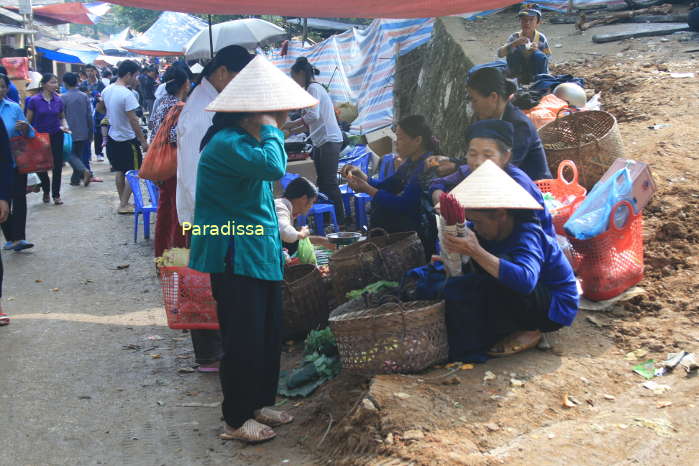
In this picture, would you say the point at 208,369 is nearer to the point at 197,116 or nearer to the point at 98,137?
the point at 197,116

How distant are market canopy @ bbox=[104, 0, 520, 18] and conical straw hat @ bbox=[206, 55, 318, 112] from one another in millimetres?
2468

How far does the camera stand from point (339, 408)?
13.3 ft

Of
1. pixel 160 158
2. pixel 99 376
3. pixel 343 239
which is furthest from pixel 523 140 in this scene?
pixel 99 376

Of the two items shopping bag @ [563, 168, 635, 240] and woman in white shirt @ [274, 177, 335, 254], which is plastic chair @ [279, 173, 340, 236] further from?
shopping bag @ [563, 168, 635, 240]

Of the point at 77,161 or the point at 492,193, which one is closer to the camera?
the point at 492,193

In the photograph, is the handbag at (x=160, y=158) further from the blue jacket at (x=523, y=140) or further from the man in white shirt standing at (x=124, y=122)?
the man in white shirt standing at (x=124, y=122)

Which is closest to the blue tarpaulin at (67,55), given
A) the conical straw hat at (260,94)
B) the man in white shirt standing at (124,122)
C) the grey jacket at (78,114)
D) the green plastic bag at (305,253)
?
the grey jacket at (78,114)

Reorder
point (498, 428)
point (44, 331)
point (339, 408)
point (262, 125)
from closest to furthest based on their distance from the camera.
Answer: point (498, 428), point (262, 125), point (339, 408), point (44, 331)

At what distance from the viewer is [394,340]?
13.1 feet

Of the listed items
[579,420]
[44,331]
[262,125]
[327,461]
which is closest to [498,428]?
[579,420]

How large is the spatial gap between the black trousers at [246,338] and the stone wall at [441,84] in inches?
201

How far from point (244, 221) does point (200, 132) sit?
4.49 feet

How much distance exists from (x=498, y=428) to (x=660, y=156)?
4118 millimetres

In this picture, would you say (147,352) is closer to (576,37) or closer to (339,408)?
(339,408)
